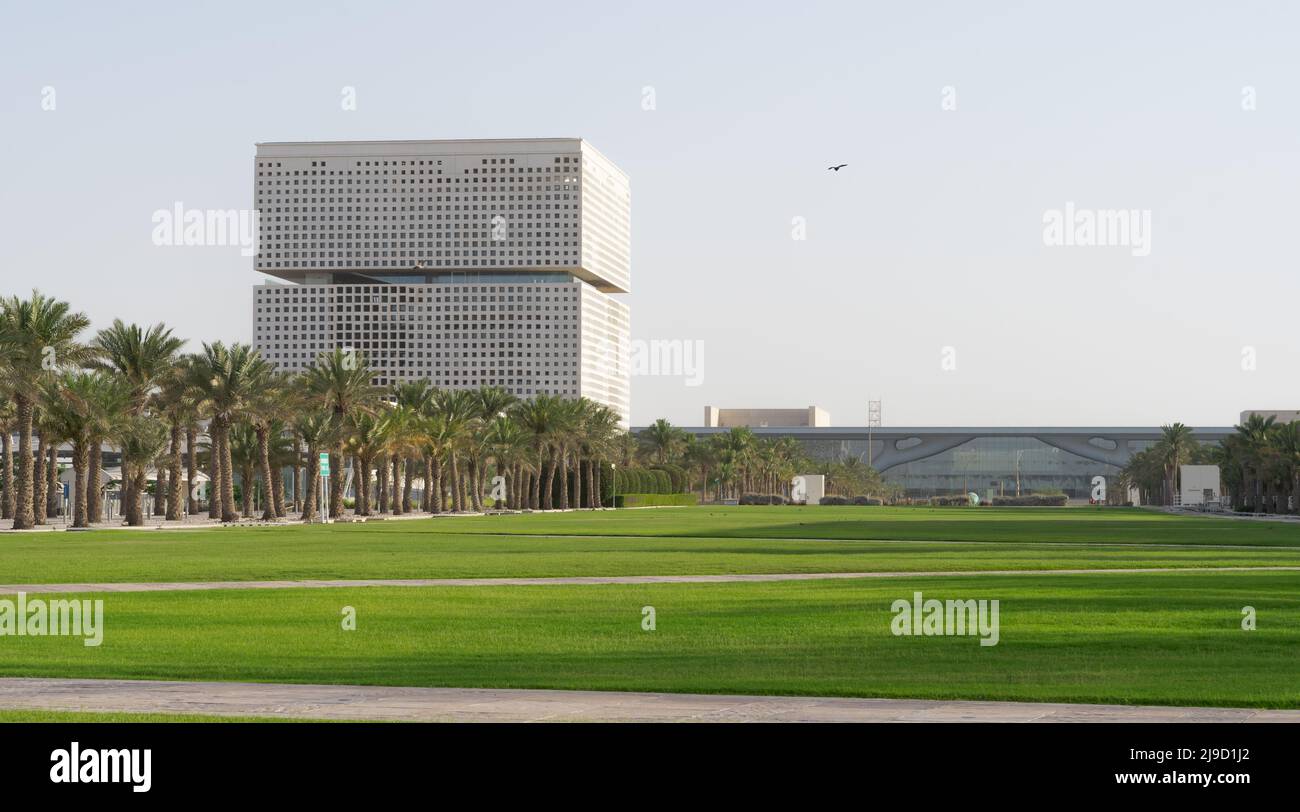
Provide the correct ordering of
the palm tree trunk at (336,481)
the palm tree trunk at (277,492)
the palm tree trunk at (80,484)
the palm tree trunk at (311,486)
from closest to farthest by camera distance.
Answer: the palm tree trunk at (80,484)
the palm tree trunk at (311,486)
the palm tree trunk at (277,492)
the palm tree trunk at (336,481)

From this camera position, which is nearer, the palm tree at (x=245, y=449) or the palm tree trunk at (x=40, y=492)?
the palm tree trunk at (x=40, y=492)

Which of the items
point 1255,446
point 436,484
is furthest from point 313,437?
point 1255,446

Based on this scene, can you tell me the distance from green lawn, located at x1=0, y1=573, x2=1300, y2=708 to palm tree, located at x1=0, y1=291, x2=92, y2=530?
1764 inches

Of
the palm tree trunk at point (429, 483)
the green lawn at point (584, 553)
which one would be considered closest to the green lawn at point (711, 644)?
the green lawn at point (584, 553)

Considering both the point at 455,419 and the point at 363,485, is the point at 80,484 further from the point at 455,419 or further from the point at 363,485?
the point at 455,419

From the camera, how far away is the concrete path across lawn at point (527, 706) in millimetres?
12461

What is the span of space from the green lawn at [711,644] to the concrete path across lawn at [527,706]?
72 cm

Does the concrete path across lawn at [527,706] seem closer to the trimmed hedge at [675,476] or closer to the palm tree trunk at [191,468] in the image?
the palm tree trunk at [191,468]

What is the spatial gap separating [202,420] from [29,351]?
838 inches

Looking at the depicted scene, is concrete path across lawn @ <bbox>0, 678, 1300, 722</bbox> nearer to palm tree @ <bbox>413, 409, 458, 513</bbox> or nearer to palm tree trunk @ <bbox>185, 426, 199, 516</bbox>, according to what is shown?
palm tree trunk @ <bbox>185, 426, 199, 516</bbox>

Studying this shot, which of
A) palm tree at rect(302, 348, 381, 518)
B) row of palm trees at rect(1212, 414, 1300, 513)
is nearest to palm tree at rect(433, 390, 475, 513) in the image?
palm tree at rect(302, 348, 381, 518)

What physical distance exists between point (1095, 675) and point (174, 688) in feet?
31.3

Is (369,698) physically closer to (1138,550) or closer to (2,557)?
(2,557)
